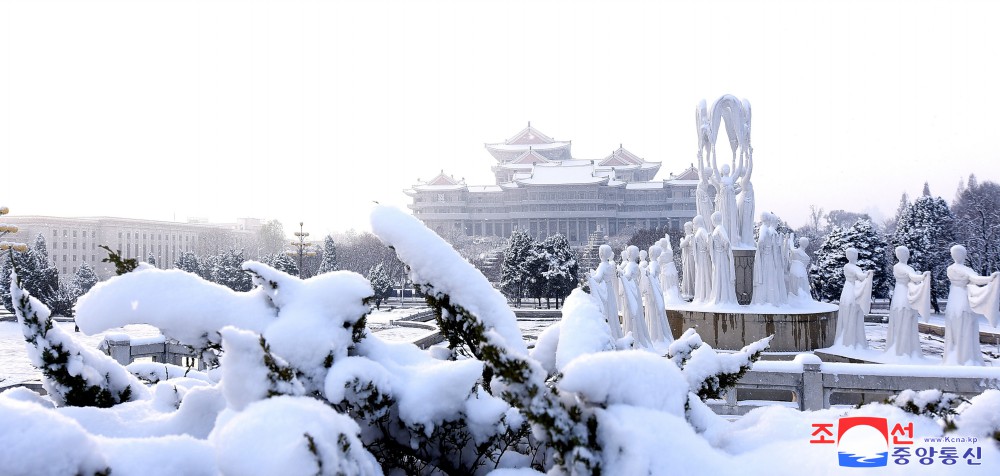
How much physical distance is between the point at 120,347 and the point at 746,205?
971cm

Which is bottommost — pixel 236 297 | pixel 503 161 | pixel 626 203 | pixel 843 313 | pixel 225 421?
pixel 843 313

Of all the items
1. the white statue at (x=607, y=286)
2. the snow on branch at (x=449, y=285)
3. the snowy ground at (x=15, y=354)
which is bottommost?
the snowy ground at (x=15, y=354)

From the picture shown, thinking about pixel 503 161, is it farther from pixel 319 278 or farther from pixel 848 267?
pixel 319 278

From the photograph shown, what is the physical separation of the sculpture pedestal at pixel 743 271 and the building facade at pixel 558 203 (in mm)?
35531

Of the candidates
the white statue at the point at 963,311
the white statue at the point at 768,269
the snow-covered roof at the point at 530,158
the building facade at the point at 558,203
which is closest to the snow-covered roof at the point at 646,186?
the building facade at the point at 558,203

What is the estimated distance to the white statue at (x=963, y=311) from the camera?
274 inches

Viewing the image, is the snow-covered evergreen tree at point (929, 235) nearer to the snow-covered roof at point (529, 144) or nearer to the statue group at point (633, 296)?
the statue group at point (633, 296)

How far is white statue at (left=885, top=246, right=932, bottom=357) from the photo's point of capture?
7820mm

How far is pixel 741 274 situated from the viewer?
10.4 meters

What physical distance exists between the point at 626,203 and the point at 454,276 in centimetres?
4833

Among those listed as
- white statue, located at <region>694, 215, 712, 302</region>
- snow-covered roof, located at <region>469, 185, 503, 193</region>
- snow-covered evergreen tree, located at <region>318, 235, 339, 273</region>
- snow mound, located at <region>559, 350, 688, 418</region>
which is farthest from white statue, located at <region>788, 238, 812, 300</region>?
snow-covered roof, located at <region>469, 185, 503, 193</region>

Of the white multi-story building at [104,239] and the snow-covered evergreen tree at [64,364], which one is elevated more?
the white multi-story building at [104,239]

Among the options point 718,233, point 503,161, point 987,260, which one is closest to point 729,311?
point 718,233

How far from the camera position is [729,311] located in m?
9.30
